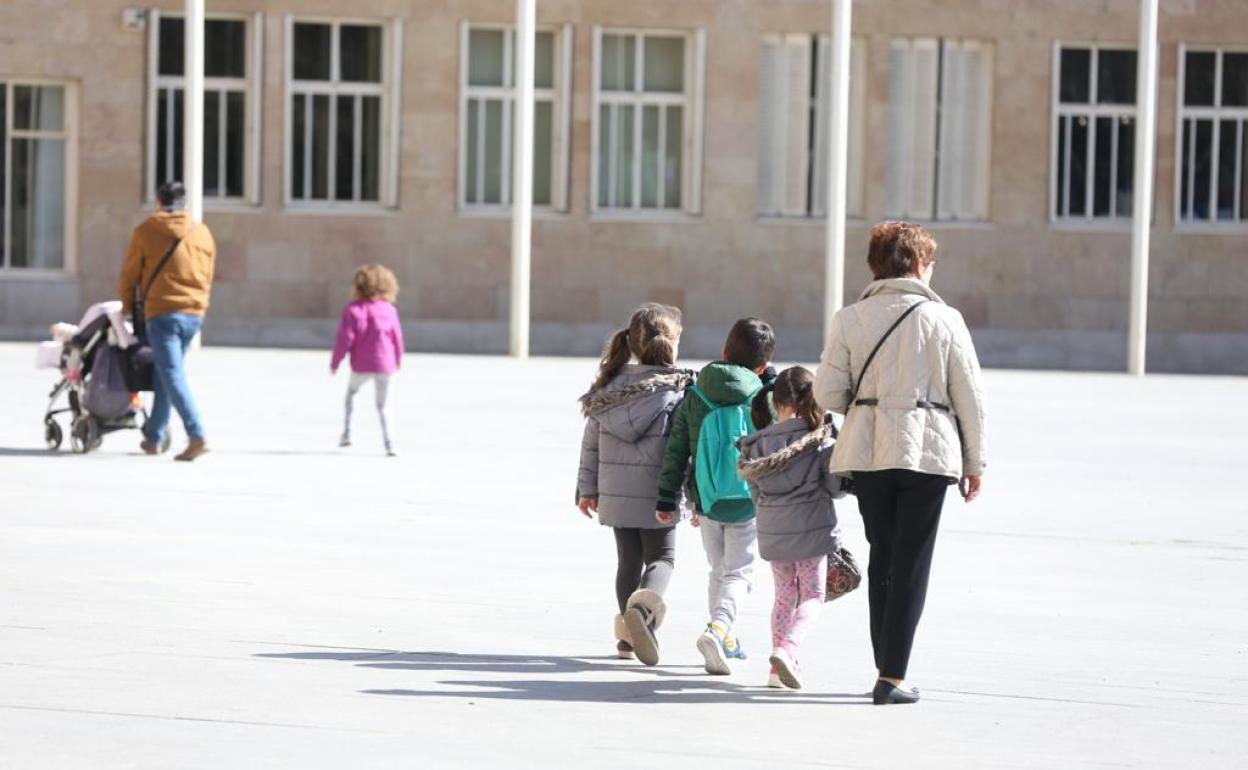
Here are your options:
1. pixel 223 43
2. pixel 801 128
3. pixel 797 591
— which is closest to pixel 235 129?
pixel 223 43

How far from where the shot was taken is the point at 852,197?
3300 centimetres

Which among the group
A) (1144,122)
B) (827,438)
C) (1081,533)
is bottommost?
(1081,533)

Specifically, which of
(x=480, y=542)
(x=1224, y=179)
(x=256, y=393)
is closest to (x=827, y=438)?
(x=480, y=542)

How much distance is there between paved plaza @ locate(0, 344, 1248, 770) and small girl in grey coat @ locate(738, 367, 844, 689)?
0.29m

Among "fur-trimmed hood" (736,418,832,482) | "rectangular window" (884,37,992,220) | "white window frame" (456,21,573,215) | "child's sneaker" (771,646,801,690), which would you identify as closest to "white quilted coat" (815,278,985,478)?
"fur-trimmed hood" (736,418,832,482)

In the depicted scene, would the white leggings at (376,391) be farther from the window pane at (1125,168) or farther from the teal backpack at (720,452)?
the window pane at (1125,168)

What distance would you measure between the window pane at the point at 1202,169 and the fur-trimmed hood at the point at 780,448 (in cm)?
2608

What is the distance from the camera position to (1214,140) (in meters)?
33.3

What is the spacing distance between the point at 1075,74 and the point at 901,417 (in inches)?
1029

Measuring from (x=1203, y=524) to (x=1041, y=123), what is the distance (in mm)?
19895

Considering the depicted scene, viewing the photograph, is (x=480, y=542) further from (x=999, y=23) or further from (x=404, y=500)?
(x=999, y=23)

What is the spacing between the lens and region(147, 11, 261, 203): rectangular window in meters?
31.7

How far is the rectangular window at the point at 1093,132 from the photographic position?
3303 cm

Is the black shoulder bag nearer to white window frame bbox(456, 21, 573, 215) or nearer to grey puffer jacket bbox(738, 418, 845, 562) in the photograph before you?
grey puffer jacket bbox(738, 418, 845, 562)
